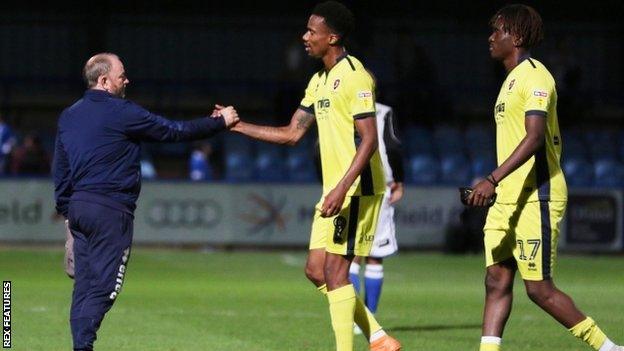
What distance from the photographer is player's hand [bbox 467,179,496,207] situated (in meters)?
8.74

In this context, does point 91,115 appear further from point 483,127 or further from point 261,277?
point 483,127

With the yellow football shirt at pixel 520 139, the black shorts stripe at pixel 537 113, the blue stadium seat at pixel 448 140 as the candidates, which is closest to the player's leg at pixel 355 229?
the yellow football shirt at pixel 520 139

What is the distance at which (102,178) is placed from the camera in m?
8.82

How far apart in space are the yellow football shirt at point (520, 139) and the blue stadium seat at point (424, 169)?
53.6 ft

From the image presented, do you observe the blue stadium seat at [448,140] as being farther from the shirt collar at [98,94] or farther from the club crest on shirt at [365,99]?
the shirt collar at [98,94]

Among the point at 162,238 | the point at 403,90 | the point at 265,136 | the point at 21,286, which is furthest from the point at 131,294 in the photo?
the point at 403,90

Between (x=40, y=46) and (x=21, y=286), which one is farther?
(x=40, y=46)

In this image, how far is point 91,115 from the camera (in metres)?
8.88

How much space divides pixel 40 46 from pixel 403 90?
24.1 ft

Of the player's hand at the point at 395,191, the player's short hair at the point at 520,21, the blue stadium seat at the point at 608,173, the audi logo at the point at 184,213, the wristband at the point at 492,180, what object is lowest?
the audi logo at the point at 184,213

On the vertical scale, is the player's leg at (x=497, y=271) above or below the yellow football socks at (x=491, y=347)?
above

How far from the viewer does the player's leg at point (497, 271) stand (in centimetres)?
935

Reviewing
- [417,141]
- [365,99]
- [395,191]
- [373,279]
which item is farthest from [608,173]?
[365,99]

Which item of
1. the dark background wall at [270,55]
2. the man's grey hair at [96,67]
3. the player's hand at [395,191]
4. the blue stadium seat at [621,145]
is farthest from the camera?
Answer: the dark background wall at [270,55]
